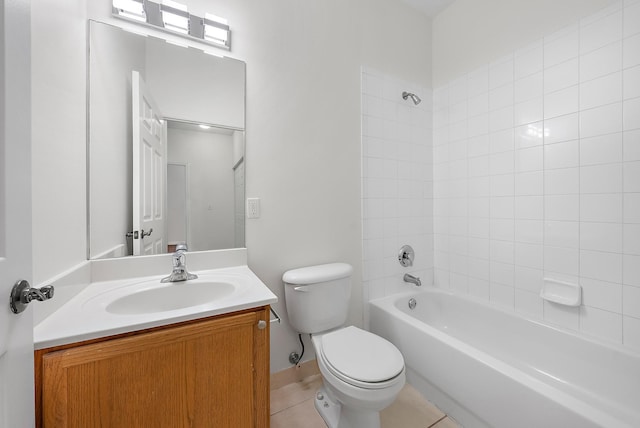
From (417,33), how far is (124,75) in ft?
6.73

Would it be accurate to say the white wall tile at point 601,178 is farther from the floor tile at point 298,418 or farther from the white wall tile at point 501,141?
the floor tile at point 298,418

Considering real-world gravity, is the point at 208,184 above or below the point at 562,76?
below

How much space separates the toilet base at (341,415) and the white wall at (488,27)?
2267 millimetres

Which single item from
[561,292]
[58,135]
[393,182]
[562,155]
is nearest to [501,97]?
[562,155]

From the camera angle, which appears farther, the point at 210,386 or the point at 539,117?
the point at 539,117

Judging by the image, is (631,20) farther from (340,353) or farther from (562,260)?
(340,353)

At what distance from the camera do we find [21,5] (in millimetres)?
532

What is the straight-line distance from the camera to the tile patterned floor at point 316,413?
135cm

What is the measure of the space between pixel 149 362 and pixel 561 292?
1972mm

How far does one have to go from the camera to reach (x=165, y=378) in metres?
0.82

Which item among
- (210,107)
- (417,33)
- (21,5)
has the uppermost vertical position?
(417,33)

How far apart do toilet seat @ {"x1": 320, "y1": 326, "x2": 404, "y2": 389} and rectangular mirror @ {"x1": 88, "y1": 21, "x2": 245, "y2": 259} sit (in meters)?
0.74

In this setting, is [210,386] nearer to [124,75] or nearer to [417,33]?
[124,75]

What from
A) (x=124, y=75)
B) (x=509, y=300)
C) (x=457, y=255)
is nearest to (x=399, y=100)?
(x=457, y=255)
